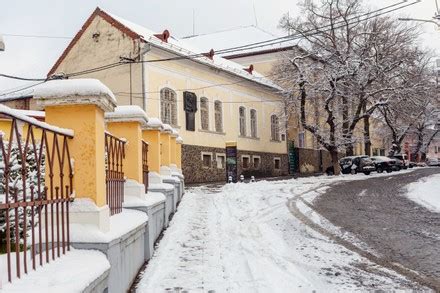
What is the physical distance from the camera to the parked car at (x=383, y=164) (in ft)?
109

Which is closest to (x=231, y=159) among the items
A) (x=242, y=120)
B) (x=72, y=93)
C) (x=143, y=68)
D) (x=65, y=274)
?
(x=143, y=68)

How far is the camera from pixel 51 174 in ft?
11.7

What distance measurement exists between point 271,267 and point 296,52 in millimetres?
29649

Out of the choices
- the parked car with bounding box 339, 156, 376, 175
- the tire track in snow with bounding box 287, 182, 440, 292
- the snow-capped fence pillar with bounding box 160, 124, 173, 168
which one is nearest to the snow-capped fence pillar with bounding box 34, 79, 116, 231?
the tire track in snow with bounding box 287, 182, 440, 292

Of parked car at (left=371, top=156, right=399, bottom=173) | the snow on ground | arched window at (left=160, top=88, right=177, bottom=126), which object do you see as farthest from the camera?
parked car at (left=371, top=156, right=399, bottom=173)

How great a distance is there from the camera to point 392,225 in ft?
32.7

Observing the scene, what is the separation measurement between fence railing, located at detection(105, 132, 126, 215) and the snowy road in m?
0.91

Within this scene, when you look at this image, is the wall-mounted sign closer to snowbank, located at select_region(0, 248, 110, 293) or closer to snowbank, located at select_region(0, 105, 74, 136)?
snowbank, located at select_region(0, 105, 74, 136)

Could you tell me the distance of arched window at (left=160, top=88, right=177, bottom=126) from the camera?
26.7m

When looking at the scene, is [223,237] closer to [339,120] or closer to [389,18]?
[339,120]

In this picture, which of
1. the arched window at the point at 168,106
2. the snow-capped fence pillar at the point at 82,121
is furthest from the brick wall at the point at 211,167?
the snow-capped fence pillar at the point at 82,121

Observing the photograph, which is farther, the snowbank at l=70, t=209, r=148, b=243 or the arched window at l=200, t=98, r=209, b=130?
the arched window at l=200, t=98, r=209, b=130

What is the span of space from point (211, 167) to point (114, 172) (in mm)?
24926

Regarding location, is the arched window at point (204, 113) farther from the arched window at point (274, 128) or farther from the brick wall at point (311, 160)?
the brick wall at point (311, 160)
